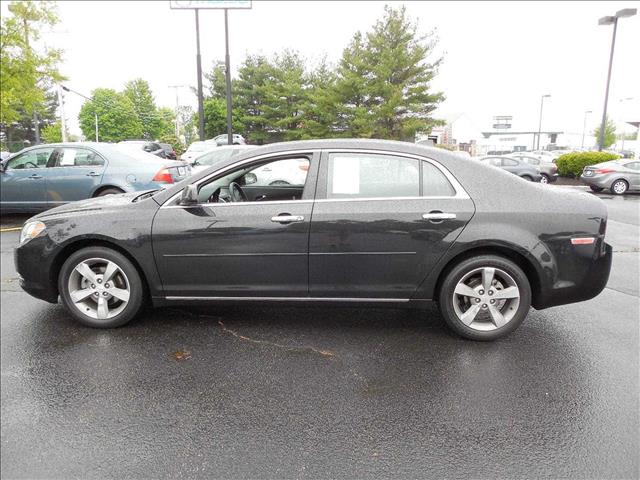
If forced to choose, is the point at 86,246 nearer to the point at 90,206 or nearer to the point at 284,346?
the point at 90,206

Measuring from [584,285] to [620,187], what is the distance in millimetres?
15403

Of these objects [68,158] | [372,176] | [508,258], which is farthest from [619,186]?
[68,158]

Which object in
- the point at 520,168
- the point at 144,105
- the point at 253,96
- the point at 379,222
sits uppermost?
the point at 144,105

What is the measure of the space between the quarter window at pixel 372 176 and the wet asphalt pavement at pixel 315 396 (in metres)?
1.16

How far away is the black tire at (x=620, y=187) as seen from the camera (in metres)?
16.2

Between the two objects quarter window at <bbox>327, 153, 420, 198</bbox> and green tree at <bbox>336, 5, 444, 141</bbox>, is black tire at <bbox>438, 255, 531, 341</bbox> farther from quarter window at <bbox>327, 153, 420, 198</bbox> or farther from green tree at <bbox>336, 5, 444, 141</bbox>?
green tree at <bbox>336, 5, 444, 141</bbox>

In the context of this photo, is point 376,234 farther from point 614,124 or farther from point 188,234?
point 614,124

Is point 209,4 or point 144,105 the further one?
point 144,105

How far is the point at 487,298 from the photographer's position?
359 centimetres

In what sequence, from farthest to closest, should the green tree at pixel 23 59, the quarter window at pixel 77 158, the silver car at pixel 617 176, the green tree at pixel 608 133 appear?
the green tree at pixel 608 133
the silver car at pixel 617 176
the green tree at pixel 23 59
the quarter window at pixel 77 158

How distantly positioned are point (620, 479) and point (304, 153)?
9.37 feet

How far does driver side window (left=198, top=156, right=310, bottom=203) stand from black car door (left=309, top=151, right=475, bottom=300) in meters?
0.32

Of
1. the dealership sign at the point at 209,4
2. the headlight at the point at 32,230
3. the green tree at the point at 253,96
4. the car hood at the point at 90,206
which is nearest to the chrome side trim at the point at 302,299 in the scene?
the car hood at the point at 90,206

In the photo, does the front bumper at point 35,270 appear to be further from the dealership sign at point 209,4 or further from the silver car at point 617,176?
the silver car at point 617,176
